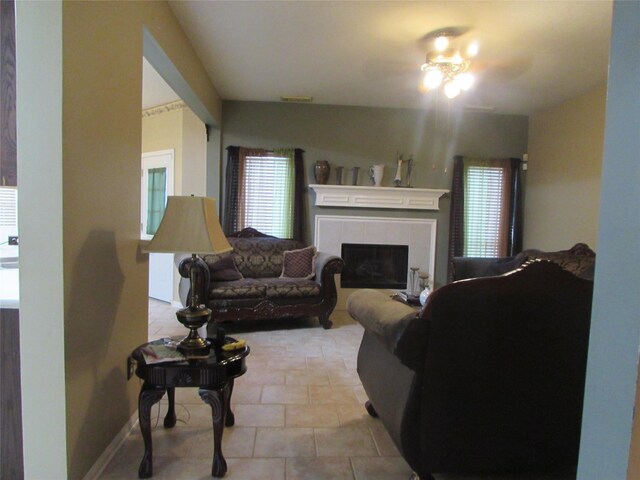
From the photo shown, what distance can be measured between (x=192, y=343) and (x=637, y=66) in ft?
6.24

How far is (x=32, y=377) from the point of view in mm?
1471

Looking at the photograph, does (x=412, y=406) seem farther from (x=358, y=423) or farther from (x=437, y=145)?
(x=437, y=145)

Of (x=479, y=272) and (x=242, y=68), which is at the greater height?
(x=242, y=68)

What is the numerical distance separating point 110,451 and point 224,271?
235 centimetres

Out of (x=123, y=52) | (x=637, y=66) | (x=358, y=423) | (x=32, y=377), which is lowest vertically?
(x=358, y=423)

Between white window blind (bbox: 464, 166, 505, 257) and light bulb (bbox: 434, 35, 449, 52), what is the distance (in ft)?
7.89

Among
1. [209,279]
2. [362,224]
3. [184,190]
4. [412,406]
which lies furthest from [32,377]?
[362,224]

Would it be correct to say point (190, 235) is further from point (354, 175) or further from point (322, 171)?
point (354, 175)

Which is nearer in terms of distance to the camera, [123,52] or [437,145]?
[123,52]

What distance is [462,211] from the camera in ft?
17.4

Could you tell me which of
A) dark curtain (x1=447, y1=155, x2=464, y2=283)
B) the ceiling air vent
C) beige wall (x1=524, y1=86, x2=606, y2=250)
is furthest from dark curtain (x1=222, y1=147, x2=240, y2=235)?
beige wall (x1=524, y1=86, x2=606, y2=250)

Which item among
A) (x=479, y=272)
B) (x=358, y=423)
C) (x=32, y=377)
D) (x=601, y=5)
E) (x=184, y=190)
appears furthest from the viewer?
(x=184, y=190)

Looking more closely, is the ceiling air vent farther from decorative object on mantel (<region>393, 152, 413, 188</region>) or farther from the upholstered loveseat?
the upholstered loveseat

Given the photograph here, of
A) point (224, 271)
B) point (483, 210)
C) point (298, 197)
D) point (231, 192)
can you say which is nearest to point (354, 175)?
point (298, 197)
